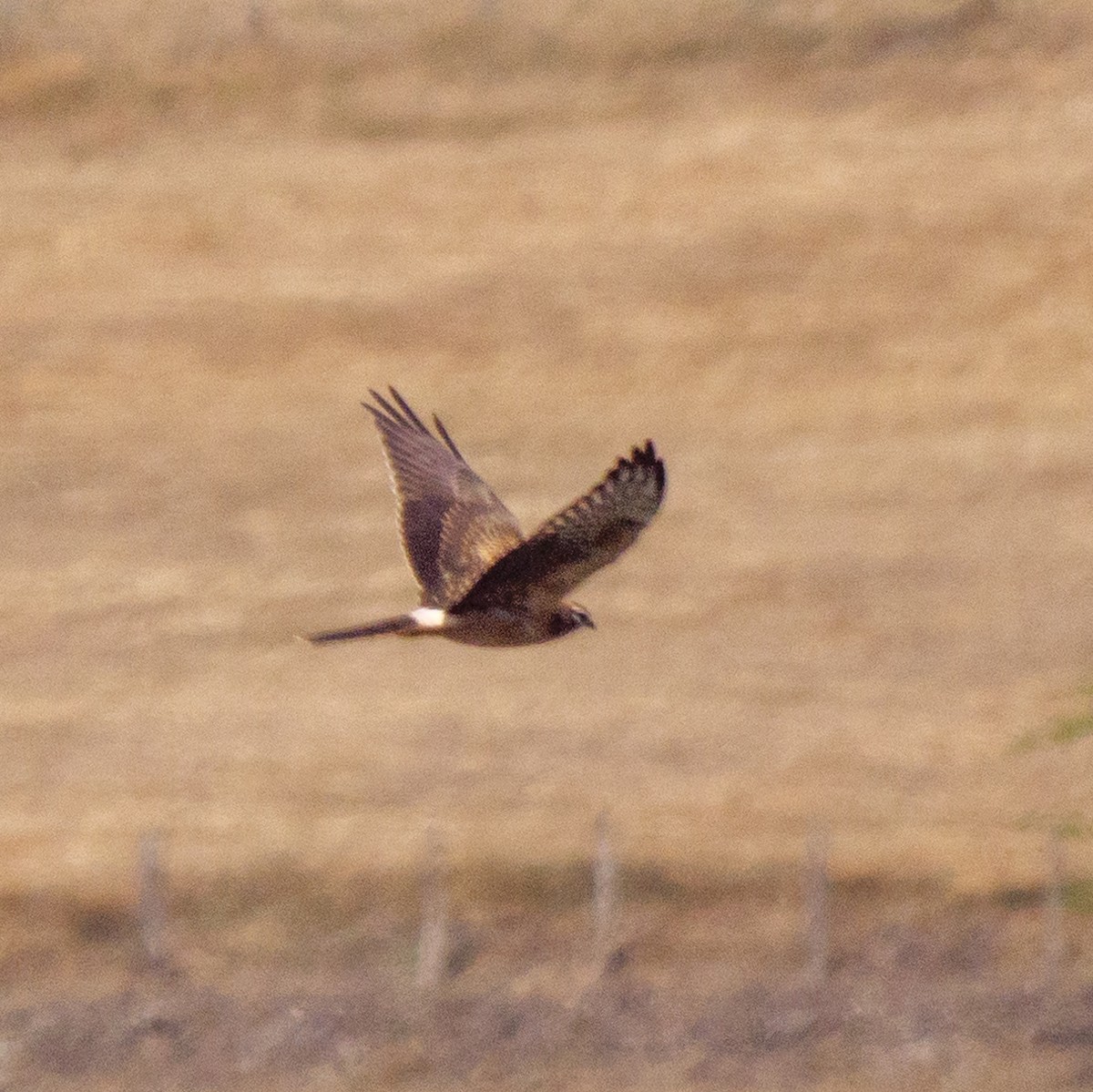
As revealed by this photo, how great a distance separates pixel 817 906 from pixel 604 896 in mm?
1667

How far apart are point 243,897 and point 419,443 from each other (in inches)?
436

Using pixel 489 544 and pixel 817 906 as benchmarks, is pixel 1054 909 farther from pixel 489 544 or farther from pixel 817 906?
pixel 489 544

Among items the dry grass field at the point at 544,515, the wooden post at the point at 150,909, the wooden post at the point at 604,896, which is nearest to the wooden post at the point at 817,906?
the dry grass field at the point at 544,515

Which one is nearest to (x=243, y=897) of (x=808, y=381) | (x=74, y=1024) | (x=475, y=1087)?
(x=74, y=1024)

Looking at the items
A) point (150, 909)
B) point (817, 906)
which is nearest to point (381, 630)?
point (817, 906)

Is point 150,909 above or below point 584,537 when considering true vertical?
below

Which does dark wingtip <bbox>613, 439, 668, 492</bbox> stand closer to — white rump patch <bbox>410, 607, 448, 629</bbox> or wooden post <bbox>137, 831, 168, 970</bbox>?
white rump patch <bbox>410, 607, 448, 629</bbox>

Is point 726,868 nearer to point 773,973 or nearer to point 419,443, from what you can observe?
point 773,973

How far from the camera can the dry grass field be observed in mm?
19859

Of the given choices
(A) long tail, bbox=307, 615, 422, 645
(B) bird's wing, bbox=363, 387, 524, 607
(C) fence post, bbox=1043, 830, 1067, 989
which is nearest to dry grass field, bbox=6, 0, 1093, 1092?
(C) fence post, bbox=1043, 830, 1067, 989

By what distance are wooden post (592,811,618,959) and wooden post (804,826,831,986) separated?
4.99ft

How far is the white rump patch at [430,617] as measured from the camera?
9.30 meters

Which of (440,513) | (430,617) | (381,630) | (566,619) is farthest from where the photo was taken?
(440,513)

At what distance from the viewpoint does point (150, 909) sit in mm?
20844
